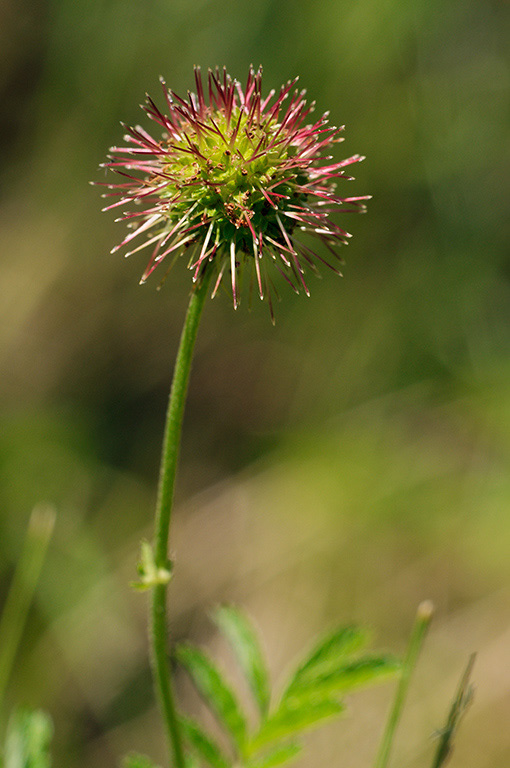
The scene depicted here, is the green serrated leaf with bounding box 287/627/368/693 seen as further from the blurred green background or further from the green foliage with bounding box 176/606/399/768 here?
the blurred green background

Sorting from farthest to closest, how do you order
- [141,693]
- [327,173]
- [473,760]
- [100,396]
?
[100,396] → [141,693] → [473,760] → [327,173]

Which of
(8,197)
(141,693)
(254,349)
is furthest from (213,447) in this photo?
(8,197)

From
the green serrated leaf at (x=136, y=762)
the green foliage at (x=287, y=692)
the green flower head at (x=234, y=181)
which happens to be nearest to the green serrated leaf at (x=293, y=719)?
the green foliage at (x=287, y=692)

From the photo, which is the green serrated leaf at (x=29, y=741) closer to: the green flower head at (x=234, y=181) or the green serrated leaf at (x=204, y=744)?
the green serrated leaf at (x=204, y=744)

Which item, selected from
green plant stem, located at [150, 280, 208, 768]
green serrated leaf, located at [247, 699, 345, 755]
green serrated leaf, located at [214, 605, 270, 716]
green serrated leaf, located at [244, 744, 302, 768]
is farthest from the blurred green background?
green plant stem, located at [150, 280, 208, 768]

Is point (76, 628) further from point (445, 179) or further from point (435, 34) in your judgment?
point (435, 34)

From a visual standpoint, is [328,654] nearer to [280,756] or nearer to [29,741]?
[280,756]
